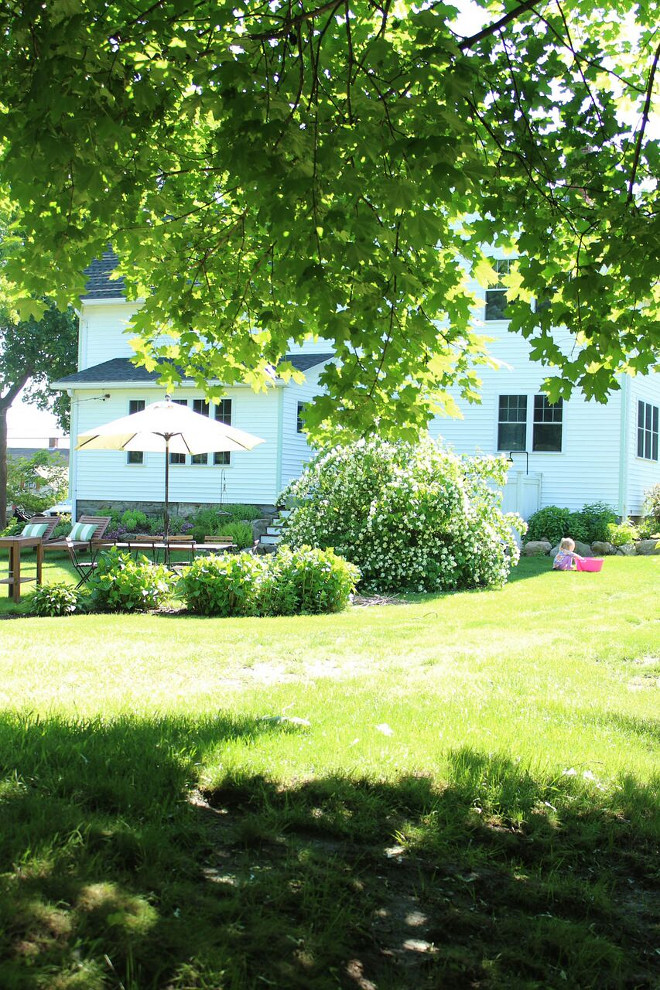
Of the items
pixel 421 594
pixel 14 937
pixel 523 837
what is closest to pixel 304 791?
pixel 523 837

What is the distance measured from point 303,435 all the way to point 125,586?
12962 mm

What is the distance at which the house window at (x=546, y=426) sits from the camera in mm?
20766

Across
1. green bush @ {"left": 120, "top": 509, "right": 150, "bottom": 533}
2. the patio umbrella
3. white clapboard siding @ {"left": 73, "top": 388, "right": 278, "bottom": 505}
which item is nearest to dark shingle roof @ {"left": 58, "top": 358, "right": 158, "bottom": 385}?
white clapboard siding @ {"left": 73, "top": 388, "right": 278, "bottom": 505}

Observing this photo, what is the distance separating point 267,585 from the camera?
1097 cm

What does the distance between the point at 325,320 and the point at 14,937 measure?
3.28 m

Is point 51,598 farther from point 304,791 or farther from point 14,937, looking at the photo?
point 14,937

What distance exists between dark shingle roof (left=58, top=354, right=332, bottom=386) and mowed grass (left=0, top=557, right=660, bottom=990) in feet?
54.7

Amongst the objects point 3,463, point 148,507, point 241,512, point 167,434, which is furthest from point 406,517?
point 3,463

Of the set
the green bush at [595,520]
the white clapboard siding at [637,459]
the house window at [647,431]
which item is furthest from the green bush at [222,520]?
the house window at [647,431]

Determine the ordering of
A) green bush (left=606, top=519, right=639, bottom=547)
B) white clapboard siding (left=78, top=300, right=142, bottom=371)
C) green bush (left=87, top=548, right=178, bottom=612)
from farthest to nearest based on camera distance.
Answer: white clapboard siding (left=78, top=300, right=142, bottom=371)
green bush (left=606, top=519, right=639, bottom=547)
green bush (left=87, top=548, right=178, bottom=612)

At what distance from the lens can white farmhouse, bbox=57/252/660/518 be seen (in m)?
20.4

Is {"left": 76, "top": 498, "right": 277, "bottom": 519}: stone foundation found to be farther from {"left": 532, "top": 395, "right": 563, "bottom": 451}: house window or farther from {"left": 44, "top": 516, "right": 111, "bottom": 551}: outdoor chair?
{"left": 532, "top": 395, "right": 563, "bottom": 451}: house window

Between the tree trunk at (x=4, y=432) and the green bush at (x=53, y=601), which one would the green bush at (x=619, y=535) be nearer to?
the green bush at (x=53, y=601)

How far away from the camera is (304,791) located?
12.5 ft
